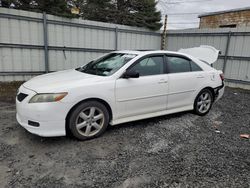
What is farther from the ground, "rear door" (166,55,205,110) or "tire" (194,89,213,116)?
"rear door" (166,55,205,110)

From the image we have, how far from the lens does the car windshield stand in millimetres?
3543

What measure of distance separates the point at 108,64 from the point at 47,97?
1.41 metres

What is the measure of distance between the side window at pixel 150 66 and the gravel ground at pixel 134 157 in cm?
104

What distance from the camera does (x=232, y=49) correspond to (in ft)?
26.5

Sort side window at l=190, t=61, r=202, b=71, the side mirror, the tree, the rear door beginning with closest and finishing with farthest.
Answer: the side mirror, the rear door, side window at l=190, t=61, r=202, b=71, the tree

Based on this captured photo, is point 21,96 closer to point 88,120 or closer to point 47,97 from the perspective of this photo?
point 47,97

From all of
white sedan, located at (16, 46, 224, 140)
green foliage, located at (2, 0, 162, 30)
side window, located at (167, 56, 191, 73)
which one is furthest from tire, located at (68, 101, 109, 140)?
green foliage, located at (2, 0, 162, 30)

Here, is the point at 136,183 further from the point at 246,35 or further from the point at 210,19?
the point at 210,19

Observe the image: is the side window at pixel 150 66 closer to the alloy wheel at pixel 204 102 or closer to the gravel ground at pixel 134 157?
the gravel ground at pixel 134 157

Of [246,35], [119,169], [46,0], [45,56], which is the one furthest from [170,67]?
[46,0]

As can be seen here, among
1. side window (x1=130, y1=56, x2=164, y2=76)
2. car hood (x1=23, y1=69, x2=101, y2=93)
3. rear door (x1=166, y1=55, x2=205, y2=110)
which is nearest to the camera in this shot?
car hood (x1=23, y1=69, x2=101, y2=93)

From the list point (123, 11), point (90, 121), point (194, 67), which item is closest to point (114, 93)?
point (90, 121)

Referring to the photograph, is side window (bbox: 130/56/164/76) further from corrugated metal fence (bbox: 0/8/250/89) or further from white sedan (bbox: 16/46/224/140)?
corrugated metal fence (bbox: 0/8/250/89)

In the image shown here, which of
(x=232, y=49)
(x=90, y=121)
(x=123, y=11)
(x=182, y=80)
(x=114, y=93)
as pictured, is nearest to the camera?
(x=90, y=121)
